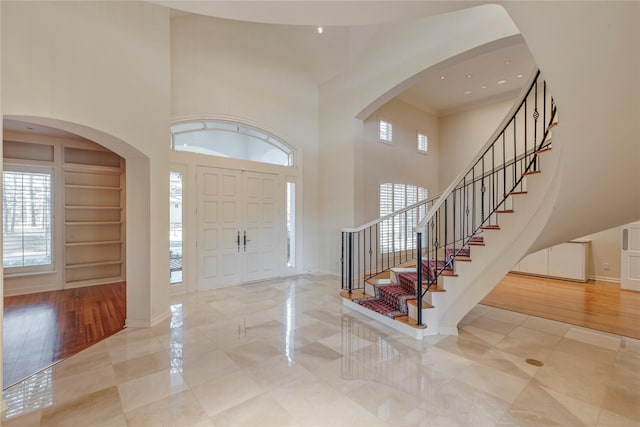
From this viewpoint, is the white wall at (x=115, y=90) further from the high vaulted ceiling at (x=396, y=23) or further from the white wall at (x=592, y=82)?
the white wall at (x=592, y=82)

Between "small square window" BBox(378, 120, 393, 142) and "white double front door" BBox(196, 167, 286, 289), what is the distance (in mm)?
2895

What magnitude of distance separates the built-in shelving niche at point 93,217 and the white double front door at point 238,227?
2.35 m

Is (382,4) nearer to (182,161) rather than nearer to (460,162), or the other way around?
(182,161)

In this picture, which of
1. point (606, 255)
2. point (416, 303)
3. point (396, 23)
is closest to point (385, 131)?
point (396, 23)

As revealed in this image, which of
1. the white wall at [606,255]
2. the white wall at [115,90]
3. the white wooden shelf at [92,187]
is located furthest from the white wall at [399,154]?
the white wooden shelf at [92,187]

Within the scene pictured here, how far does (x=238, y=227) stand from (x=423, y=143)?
235 inches

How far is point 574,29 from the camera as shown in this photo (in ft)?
4.29

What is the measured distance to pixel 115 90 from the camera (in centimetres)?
337

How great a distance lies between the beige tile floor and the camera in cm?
211

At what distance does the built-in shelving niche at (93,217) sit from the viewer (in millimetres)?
5910

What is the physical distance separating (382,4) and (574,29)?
3.11 ft

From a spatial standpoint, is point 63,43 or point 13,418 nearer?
point 13,418

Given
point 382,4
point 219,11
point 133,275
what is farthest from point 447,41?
point 133,275

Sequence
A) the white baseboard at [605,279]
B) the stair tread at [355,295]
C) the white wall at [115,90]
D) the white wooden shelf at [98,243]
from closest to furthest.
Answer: the white wall at [115,90], the stair tread at [355,295], the white wooden shelf at [98,243], the white baseboard at [605,279]
